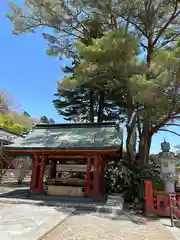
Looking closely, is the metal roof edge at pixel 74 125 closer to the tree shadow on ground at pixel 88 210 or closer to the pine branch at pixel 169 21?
the tree shadow on ground at pixel 88 210

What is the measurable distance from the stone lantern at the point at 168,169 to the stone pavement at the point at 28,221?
3935 millimetres

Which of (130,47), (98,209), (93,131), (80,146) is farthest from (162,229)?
(130,47)

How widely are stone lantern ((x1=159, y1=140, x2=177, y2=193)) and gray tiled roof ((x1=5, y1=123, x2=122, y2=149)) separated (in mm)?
1889

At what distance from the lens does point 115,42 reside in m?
8.16

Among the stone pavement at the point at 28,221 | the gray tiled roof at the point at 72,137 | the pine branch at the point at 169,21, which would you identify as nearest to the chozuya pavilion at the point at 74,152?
the gray tiled roof at the point at 72,137

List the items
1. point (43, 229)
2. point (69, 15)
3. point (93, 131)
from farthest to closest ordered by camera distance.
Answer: point (69, 15) → point (93, 131) → point (43, 229)

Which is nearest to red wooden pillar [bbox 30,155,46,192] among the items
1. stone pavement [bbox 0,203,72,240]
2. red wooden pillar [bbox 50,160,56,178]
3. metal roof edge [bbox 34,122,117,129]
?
red wooden pillar [bbox 50,160,56,178]

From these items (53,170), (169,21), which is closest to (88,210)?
(53,170)

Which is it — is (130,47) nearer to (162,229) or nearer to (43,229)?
(162,229)

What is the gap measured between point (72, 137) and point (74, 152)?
126 cm

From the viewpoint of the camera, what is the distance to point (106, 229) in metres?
5.28

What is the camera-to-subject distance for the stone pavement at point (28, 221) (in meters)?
4.38

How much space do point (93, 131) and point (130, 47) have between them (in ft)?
15.3

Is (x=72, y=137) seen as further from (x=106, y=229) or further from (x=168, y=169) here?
(x=106, y=229)
